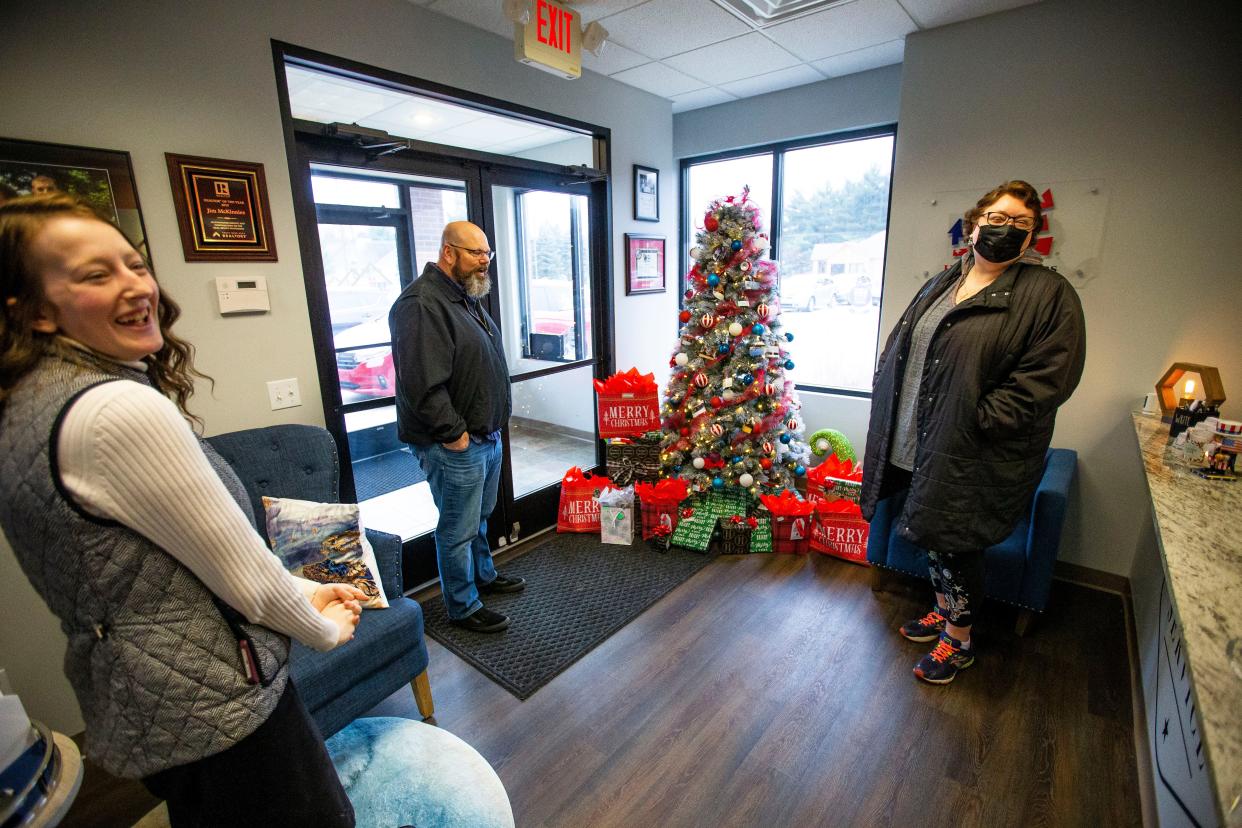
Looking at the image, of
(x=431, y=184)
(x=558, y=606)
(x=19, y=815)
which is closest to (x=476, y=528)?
(x=558, y=606)

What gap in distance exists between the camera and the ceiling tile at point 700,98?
362cm

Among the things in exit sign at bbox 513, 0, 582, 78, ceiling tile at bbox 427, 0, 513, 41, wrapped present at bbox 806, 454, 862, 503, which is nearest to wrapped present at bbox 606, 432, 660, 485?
wrapped present at bbox 806, 454, 862, 503

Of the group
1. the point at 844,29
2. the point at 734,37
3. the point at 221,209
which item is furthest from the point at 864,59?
the point at 221,209

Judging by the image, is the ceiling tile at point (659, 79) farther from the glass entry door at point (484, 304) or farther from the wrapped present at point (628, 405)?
the wrapped present at point (628, 405)

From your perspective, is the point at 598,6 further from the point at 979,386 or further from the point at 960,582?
the point at 960,582

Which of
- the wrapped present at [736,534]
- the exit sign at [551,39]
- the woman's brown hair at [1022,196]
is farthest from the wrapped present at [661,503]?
the exit sign at [551,39]

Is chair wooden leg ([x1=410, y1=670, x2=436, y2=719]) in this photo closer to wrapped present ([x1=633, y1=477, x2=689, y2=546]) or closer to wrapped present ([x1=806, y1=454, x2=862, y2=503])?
wrapped present ([x1=633, y1=477, x2=689, y2=546])

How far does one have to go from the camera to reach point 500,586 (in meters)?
2.67

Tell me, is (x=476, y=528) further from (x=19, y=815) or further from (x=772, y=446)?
(x=772, y=446)

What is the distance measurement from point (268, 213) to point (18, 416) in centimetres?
159

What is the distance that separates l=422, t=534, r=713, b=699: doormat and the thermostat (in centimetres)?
144

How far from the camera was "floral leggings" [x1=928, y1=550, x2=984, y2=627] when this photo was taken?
197 cm

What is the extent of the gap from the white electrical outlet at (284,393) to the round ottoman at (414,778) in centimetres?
116

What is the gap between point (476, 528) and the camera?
2.33m
